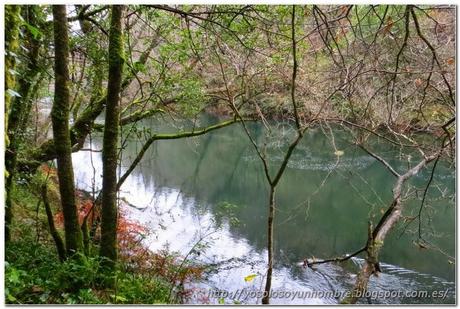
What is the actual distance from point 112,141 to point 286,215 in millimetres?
7568

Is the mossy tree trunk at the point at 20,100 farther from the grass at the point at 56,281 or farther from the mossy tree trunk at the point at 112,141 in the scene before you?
the mossy tree trunk at the point at 112,141

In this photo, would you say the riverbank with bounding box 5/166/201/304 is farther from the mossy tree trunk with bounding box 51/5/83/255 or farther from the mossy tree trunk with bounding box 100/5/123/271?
the mossy tree trunk with bounding box 51/5/83/255

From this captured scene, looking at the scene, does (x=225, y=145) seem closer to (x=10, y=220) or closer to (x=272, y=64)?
(x=272, y=64)

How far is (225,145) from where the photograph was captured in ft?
57.8

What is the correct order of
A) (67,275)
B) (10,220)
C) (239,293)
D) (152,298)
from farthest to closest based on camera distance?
(239,293) < (10,220) < (152,298) < (67,275)

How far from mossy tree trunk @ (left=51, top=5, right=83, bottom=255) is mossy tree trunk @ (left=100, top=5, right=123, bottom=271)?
0.27 metres

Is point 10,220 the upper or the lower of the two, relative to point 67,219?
lower

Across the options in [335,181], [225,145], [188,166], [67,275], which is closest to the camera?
[67,275]

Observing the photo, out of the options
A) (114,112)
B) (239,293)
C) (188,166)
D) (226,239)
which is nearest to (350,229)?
(226,239)

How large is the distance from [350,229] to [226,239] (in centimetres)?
304

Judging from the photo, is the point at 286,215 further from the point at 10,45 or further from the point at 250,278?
the point at 10,45

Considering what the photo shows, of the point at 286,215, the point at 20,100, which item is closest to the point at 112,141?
the point at 20,100

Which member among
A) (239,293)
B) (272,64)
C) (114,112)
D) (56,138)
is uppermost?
(272,64)

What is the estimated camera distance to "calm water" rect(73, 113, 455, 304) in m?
7.30
